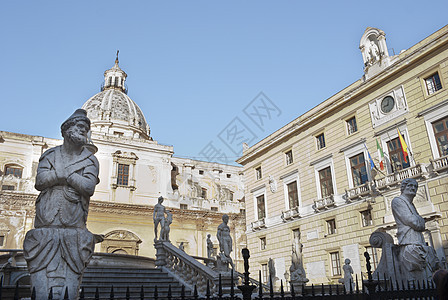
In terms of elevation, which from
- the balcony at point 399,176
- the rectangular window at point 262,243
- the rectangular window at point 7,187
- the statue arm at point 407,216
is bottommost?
the statue arm at point 407,216

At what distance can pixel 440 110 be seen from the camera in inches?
674

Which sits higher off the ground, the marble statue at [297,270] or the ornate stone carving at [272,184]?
the ornate stone carving at [272,184]

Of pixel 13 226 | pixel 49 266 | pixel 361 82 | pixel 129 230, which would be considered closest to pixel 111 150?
pixel 129 230

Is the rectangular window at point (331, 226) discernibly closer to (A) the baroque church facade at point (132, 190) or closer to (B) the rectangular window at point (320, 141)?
(B) the rectangular window at point (320, 141)

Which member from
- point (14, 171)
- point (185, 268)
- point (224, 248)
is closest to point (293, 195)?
point (224, 248)

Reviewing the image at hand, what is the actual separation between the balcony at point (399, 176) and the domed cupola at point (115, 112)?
27.7m

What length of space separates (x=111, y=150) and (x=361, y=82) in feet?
72.7

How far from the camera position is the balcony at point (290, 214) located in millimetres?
24156

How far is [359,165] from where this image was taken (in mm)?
20688

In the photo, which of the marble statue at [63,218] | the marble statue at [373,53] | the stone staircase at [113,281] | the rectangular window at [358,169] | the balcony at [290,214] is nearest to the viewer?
the marble statue at [63,218]

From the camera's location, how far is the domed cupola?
41.2 meters

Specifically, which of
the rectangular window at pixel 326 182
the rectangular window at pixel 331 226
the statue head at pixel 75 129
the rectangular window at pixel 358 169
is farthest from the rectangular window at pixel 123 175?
the statue head at pixel 75 129

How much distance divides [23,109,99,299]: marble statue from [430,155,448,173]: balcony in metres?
16.2

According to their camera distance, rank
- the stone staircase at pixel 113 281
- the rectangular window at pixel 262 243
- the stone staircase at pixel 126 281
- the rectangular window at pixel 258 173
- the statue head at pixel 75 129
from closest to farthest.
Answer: the statue head at pixel 75 129 < the stone staircase at pixel 113 281 < the stone staircase at pixel 126 281 < the rectangular window at pixel 262 243 < the rectangular window at pixel 258 173
